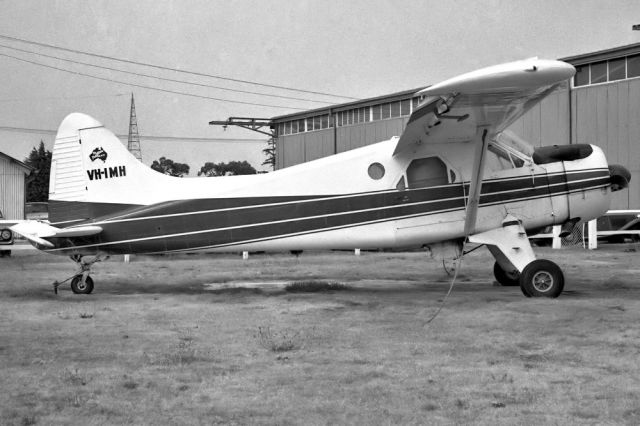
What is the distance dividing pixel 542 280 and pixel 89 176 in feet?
24.6

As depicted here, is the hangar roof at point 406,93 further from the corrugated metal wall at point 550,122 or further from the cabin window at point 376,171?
the cabin window at point 376,171

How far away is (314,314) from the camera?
8.54 m

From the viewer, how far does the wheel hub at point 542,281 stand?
9.56 m

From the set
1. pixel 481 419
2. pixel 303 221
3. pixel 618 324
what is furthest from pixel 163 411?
pixel 303 221

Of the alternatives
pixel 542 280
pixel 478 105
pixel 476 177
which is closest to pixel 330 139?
pixel 476 177

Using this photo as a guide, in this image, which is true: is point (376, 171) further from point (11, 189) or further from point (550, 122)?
point (11, 189)

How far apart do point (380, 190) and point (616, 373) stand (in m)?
5.90

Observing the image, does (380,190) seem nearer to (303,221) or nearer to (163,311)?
(303,221)

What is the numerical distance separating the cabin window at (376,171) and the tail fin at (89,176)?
11.7ft

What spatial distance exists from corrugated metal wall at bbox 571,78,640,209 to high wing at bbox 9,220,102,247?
27293mm

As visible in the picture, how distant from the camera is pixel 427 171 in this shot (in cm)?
1067

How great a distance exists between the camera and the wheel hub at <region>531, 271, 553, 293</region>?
31.4 feet

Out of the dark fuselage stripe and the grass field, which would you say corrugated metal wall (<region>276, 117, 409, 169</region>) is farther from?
the grass field

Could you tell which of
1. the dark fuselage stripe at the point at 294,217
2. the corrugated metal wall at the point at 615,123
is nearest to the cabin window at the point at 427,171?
the dark fuselage stripe at the point at 294,217
